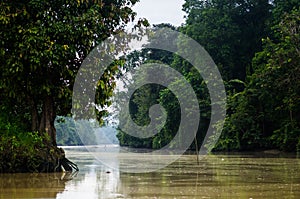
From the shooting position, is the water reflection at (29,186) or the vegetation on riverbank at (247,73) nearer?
the water reflection at (29,186)

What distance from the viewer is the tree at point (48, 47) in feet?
46.9

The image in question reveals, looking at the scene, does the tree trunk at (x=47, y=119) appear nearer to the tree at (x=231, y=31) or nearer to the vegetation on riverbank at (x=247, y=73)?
the vegetation on riverbank at (x=247, y=73)

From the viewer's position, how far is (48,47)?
14.3m

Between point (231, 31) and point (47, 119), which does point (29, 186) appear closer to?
point (47, 119)

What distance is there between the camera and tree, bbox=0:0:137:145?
562 inches

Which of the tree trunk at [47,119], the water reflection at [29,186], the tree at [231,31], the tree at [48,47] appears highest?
the tree at [231,31]

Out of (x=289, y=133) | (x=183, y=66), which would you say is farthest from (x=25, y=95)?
(x=183, y=66)

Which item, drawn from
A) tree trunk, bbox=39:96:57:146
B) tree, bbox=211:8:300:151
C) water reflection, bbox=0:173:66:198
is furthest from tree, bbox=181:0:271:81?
water reflection, bbox=0:173:66:198

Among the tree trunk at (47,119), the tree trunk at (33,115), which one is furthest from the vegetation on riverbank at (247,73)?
the tree trunk at (33,115)

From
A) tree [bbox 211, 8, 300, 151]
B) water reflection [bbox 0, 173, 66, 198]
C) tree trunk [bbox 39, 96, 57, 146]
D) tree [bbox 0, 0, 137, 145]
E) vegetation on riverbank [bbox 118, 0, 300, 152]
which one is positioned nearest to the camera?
water reflection [bbox 0, 173, 66, 198]

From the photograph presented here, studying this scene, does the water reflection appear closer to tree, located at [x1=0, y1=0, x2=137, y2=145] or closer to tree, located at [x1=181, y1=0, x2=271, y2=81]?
tree, located at [x1=0, y1=0, x2=137, y2=145]

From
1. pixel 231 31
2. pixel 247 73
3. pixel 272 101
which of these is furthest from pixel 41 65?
pixel 231 31

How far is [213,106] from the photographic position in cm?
3891

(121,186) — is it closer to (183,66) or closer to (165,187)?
(165,187)
